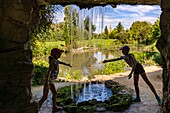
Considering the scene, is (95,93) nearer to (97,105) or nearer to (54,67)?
(97,105)

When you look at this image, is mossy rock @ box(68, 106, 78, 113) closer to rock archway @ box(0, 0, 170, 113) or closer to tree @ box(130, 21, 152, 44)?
rock archway @ box(0, 0, 170, 113)

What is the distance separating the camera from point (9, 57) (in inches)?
126

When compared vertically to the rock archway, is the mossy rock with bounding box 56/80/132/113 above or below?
below

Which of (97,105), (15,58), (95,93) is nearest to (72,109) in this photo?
(97,105)

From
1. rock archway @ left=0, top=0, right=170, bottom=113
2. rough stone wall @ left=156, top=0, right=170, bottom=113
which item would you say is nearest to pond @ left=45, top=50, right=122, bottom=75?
rough stone wall @ left=156, top=0, right=170, bottom=113

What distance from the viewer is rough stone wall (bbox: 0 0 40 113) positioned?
3.16 metres

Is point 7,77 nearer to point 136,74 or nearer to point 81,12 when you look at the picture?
point 136,74

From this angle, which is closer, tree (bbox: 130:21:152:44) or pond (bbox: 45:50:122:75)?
pond (bbox: 45:50:122:75)

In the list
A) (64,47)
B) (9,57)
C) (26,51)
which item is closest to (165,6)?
(26,51)

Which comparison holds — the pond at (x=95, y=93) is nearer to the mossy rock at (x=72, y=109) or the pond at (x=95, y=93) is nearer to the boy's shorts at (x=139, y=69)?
the mossy rock at (x=72, y=109)

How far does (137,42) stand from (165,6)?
17.1 metres

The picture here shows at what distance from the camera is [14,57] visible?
3.23 meters

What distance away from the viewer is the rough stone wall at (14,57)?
10.4ft

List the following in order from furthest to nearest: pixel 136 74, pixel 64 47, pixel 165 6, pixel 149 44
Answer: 1. pixel 149 44
2. pixel 64 47
3. pixel 136 74
4. pixel 165 6
